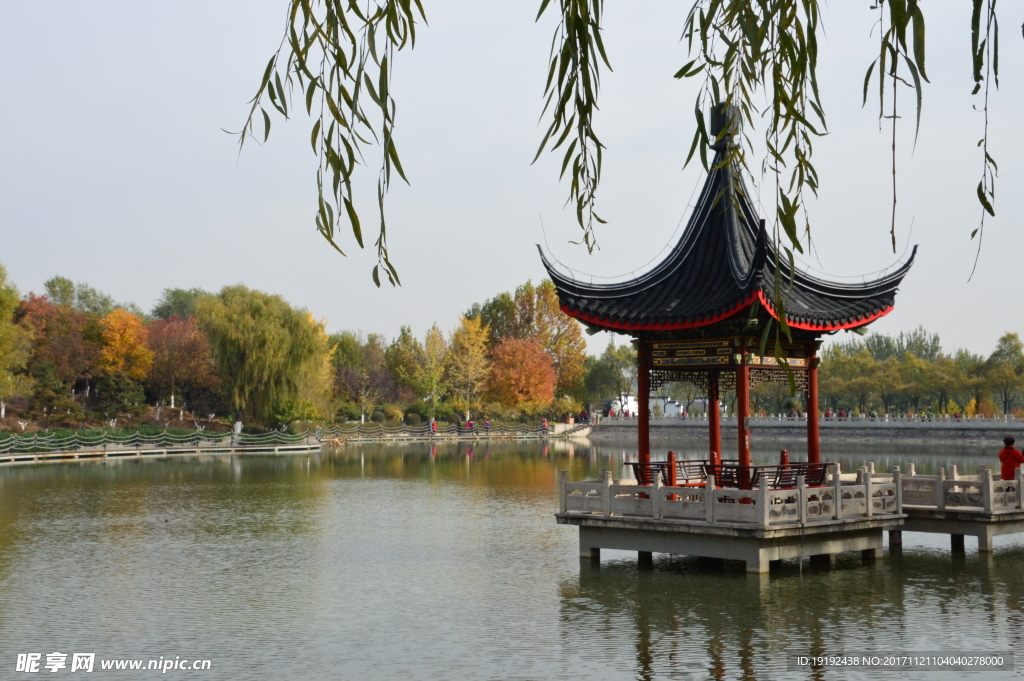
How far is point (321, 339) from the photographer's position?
45938 millimetres

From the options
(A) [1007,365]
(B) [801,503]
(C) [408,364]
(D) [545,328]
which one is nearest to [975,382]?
(A) [1007,365]

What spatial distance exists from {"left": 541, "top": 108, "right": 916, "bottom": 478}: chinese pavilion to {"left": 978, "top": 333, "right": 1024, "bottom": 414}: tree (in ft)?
143

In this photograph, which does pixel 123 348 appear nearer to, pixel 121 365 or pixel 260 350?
pixel 121 365

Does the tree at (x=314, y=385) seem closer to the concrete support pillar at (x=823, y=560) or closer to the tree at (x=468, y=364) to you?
the tree at (x=468, y=364)

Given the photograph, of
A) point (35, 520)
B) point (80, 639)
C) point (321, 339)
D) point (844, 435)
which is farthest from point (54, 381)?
point (80, 639)

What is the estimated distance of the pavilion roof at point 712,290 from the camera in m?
13.4

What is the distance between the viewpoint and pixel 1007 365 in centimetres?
5456

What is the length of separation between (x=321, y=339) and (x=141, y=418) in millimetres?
10320

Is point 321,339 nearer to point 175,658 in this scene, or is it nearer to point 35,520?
point 35,520

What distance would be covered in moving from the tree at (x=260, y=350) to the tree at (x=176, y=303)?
3809cm

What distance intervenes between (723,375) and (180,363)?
4214cm

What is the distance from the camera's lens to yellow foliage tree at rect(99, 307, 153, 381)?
5000cm

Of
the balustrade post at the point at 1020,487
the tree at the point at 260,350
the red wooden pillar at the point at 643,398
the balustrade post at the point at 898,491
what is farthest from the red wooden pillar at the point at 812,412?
the tree at the point at 260,350

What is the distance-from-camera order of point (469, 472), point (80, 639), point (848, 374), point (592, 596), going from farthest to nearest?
point (848, 374) → point (469, 472) → point (592, 596) → point (80, 639)
